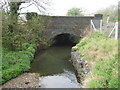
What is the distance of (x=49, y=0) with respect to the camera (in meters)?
14.9

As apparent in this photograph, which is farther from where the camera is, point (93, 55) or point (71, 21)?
point (71, 21)

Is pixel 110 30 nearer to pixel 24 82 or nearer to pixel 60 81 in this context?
pixel 60 81

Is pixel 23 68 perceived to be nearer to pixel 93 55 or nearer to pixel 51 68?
pixel 51 68

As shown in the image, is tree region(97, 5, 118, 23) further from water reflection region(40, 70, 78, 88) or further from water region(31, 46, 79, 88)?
water reflection region(40, 70, 78, 88)

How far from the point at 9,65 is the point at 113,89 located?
5661 millimetres

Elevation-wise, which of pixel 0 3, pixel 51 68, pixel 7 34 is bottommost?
pixel 51 68

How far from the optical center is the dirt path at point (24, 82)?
22.0 ft

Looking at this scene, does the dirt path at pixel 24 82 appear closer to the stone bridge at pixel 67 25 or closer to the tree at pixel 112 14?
the tree at pixel 112 14

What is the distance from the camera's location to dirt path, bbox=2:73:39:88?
22.0ft

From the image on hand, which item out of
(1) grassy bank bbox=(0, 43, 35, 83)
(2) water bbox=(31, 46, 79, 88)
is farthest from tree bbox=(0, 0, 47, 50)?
(2) water bbox=(31, 46, 79, 88)

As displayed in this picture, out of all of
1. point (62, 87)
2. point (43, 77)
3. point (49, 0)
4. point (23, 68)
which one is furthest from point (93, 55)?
point (49, 0)

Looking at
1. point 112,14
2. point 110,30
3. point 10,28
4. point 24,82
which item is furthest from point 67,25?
point 24,82

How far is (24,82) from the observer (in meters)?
7.14

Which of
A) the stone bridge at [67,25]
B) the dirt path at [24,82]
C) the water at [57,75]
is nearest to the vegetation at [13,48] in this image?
the dirt path at [24,82]
